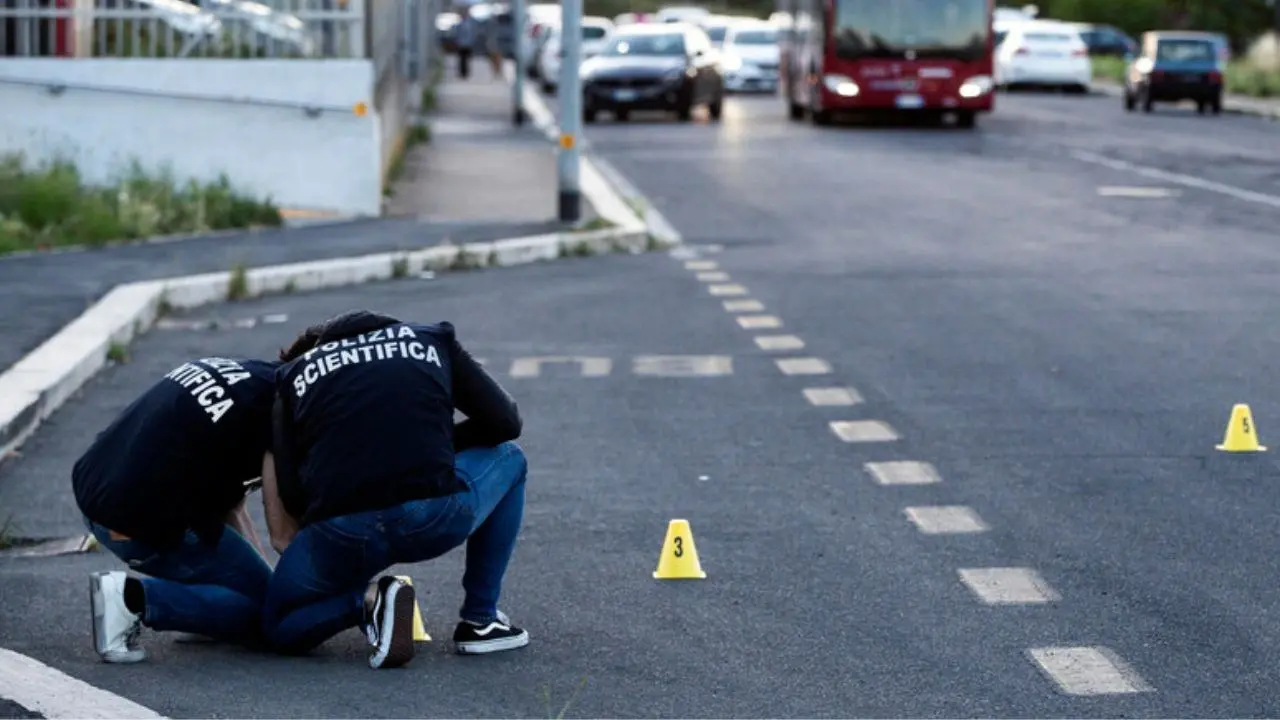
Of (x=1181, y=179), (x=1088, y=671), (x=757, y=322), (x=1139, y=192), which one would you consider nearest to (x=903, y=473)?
(x=1088, y=671)

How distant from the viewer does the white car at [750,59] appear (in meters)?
58.6

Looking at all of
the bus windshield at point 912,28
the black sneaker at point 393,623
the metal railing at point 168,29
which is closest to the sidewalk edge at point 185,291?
the metal railing at point 168,29

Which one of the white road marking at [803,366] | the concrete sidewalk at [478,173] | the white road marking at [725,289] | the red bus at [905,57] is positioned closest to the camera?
the white road marking at [803,366]

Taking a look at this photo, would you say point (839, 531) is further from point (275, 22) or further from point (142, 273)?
point (275, 22)

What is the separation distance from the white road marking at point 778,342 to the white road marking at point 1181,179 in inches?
420

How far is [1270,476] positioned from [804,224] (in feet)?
41.4

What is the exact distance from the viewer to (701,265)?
1855 cm

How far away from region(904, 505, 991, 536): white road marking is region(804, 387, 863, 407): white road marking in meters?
2.60

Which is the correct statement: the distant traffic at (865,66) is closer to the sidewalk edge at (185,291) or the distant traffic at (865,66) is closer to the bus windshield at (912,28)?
the bus windshield at (912,28)

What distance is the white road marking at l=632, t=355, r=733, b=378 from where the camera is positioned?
1271 cm

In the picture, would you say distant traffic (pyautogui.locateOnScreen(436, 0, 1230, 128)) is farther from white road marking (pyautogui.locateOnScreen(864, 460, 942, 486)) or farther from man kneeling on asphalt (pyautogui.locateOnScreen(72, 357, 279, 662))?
man kneeling on asphalt (pyautogui.locateOnScreen(72, 357, 279, 662))

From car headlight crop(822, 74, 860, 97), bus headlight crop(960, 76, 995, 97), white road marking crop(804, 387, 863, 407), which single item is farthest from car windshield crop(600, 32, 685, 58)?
white road marking crop(804, 387, 863, 407)

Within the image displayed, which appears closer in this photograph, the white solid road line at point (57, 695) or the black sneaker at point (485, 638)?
the white solid road line at point (57, 695)

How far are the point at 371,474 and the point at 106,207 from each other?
1408 centimetres
